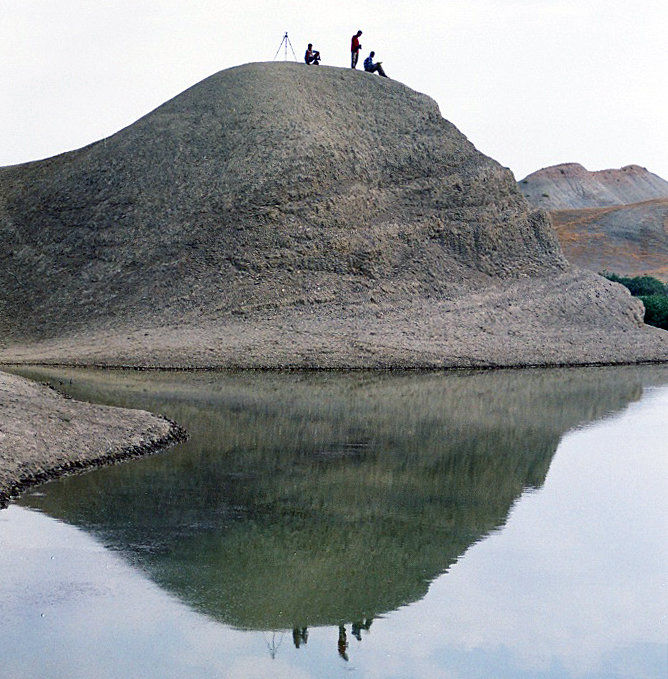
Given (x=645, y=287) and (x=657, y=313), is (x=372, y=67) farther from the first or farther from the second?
(x=645, y=287)

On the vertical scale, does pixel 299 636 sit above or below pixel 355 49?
below

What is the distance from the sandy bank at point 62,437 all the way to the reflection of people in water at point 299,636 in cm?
616

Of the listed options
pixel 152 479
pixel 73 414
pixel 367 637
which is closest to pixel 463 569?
pixel 367 637

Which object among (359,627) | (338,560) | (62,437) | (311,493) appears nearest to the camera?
(359,627)

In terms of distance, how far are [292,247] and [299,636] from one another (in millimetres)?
40986

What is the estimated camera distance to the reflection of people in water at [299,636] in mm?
10227

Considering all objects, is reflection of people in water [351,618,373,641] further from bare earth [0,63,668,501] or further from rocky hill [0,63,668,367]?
rocky hill [0,63,668,367]

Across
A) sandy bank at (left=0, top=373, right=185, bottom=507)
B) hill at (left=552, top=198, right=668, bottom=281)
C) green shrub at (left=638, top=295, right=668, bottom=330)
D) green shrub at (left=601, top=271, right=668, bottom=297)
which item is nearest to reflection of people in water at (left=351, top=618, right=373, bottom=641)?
sandy bank at (left=0, top=373, right=185, bottom=507)

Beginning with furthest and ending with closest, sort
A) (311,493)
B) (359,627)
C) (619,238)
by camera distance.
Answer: (619,238) < (311,493) < (359,627)

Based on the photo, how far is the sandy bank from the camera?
16.8 metres

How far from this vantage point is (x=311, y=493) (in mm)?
17406

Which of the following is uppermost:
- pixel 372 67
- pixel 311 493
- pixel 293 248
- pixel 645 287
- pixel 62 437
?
pixel 372 67

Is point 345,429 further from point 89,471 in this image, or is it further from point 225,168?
point 225,168

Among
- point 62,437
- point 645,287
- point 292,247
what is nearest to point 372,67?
point 292,247
